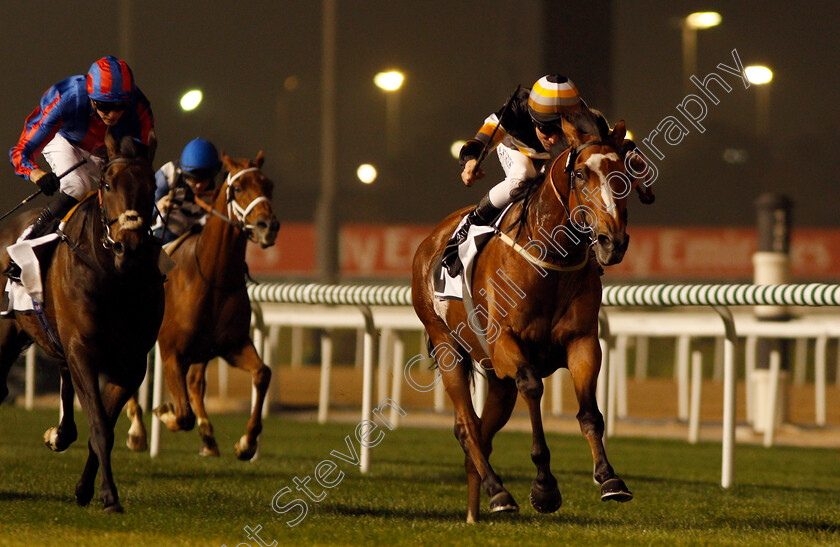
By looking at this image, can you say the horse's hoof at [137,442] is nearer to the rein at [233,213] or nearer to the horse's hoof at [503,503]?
the rein at [233,213]

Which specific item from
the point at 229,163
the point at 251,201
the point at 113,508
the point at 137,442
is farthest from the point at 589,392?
the point at 137,442

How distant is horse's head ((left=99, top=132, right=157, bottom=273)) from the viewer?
455 centimetres

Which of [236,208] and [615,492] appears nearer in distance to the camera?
[615,492]

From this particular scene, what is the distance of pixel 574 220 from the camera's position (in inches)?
165

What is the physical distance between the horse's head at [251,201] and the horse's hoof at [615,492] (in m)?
2.88

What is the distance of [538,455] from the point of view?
418 cm

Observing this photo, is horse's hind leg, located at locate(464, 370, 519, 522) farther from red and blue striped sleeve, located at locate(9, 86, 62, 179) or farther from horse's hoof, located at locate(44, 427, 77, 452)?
red and blue striped sleeve, located at locate(9, 86, 62, 179)

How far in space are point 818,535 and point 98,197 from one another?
3.13 meters

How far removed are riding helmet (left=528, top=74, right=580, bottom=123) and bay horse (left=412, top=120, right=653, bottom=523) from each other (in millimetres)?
245

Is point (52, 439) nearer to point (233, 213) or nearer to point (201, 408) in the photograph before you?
point (201, 408)

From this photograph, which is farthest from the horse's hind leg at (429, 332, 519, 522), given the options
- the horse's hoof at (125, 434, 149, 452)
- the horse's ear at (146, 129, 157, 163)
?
the horse's hoof at (125, 434, 149, 452)

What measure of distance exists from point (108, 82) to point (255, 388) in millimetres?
2049

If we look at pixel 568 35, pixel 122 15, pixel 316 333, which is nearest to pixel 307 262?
pixel 316 333

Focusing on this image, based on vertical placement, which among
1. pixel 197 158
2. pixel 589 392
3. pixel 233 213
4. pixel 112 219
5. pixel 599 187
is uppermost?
pixel 197 158
